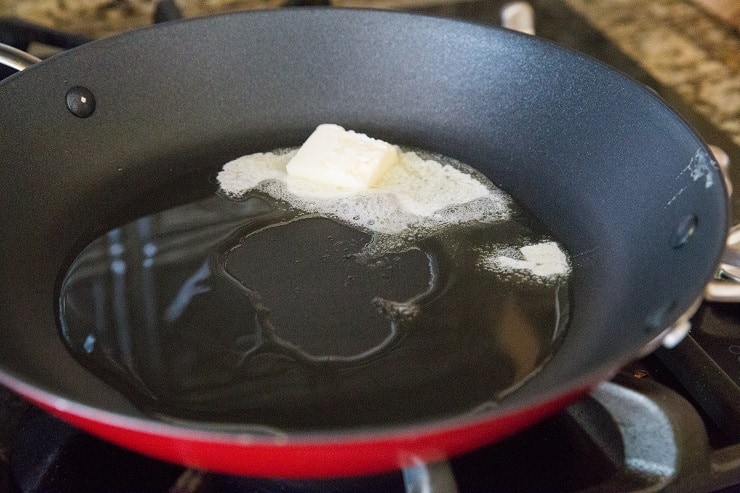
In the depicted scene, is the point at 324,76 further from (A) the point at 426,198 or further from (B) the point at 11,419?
(B) the point at 11,419

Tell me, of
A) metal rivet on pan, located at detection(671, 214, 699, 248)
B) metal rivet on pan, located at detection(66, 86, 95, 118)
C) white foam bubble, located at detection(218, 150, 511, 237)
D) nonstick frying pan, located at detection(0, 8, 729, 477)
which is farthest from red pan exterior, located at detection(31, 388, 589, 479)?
metal rivet on pan, located at detection(66, 86, 95, 118)

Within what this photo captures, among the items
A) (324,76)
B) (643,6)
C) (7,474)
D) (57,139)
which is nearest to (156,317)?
(7,474)

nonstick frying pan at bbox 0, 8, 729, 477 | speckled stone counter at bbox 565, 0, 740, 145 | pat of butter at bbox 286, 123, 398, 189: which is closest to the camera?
nonstick frying pan at bbox 0, 8, 729, 477

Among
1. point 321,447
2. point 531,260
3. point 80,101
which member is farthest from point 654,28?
point 321,447

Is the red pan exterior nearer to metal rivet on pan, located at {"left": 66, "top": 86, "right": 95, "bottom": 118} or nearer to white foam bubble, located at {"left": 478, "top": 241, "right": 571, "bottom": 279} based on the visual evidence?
white foam bubble, located at {"left": 478, "top": 241, "right": 571, "bottom": 279}

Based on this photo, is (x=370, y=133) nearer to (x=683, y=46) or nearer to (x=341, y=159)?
(x=341, y=159)
